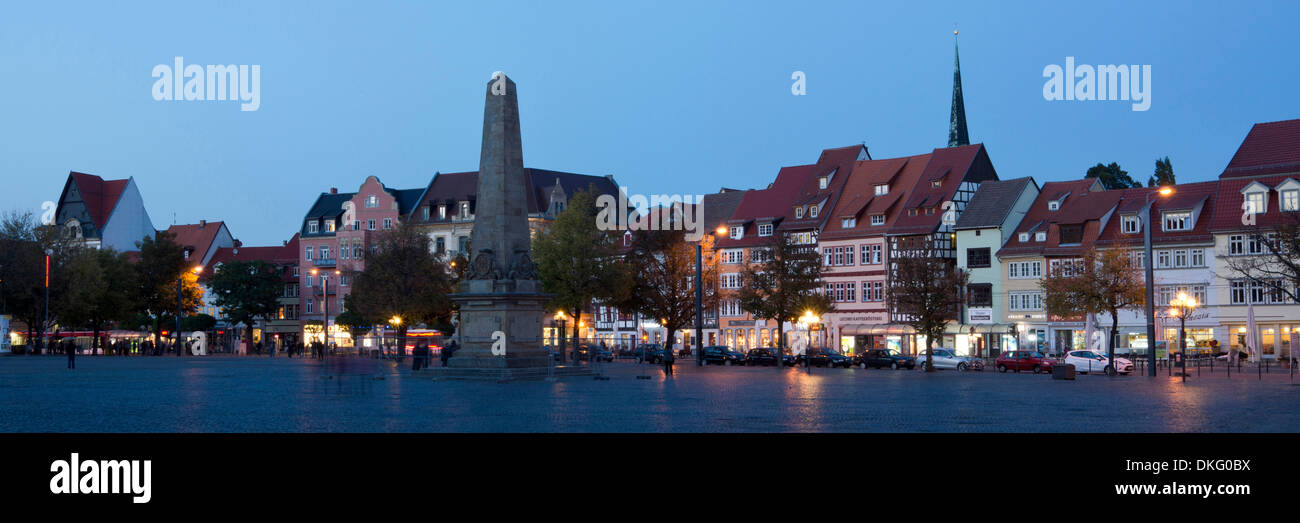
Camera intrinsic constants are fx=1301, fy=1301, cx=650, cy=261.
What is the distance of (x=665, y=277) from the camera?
68250mm

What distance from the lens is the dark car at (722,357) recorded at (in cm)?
6562

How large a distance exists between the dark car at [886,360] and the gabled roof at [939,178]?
65.1 ft

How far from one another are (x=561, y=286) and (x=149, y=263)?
40929 mm

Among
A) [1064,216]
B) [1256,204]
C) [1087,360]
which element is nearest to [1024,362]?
[1087,360]

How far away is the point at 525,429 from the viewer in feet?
57.8

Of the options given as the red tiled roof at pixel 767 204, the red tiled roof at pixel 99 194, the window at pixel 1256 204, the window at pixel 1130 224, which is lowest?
the window at pixel 1130 224

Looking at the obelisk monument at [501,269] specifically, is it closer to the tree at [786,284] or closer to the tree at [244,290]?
the tree at [786,284]

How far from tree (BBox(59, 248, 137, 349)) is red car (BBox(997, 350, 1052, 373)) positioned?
5431 cm

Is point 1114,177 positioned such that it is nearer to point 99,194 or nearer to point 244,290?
point 244,290

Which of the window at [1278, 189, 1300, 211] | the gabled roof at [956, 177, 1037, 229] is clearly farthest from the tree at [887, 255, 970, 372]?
the gabled roof at [956, 177, 1037, 229]

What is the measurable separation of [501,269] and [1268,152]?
164ft

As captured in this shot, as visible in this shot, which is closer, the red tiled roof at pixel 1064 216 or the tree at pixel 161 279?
the red tiled roof at pixel 1064 216

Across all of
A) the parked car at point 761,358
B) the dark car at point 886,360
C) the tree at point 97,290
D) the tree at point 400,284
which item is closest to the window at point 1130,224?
the dark car at point 886,360
